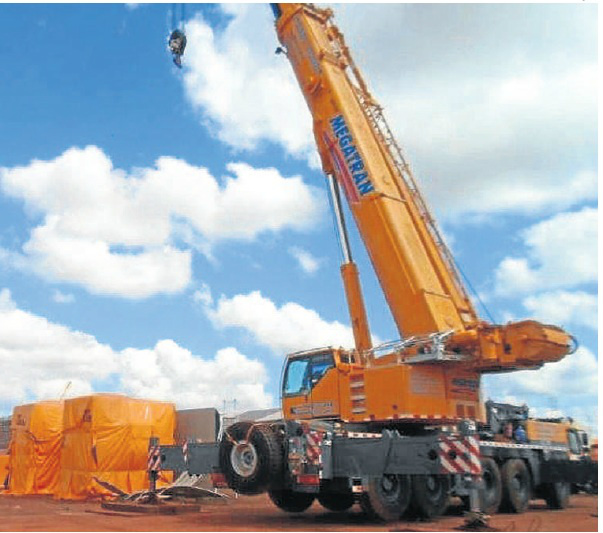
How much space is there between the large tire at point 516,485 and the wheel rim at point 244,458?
5.66 metres

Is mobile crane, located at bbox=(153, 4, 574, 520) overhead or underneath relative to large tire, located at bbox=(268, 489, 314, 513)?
overhead

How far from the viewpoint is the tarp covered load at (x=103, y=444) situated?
2038 cm

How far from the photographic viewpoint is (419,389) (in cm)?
→ 1282

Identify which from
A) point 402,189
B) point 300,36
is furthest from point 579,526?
point 300,36

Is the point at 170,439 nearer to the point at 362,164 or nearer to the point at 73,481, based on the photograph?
the point at 73,481

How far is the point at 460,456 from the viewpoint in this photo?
11.0m

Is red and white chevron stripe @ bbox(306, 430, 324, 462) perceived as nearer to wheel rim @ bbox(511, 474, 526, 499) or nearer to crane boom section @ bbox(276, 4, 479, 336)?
crane boom section @ bbox(276, 4, 479, 336)

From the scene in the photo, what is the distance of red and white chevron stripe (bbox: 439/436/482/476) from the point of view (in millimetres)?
10898

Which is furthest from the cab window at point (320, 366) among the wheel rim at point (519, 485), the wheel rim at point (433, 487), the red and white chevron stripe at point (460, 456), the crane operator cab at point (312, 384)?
the wheel rim at point (519, 485)

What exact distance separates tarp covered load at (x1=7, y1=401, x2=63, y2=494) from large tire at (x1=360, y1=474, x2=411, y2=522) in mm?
14152

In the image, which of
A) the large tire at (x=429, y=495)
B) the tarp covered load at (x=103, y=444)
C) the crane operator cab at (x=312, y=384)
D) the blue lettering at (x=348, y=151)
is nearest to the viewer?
the large tire at (x=429, y=495)

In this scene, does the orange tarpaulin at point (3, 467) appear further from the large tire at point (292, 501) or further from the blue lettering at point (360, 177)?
the blue lettering at point (360, 177)

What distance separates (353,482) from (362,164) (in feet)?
22.1

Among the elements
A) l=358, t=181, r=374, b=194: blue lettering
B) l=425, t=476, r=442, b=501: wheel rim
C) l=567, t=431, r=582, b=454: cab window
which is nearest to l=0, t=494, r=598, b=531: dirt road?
l=425, t=476, r=442, b=501: wheel rim
